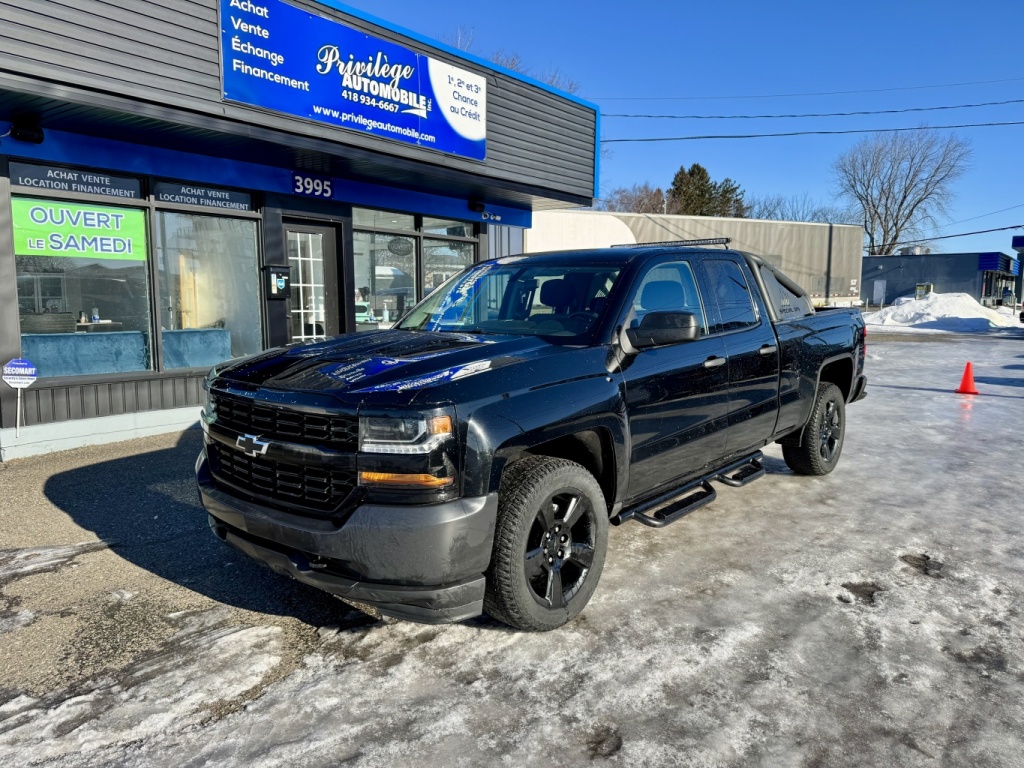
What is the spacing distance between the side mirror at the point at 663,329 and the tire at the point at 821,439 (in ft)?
8.28

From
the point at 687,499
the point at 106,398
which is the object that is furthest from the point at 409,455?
the point at 106,398

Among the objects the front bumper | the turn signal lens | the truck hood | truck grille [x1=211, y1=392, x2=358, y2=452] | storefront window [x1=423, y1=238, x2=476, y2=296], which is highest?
storefront window [x1=423, y1=238, x2=476, y2=296]

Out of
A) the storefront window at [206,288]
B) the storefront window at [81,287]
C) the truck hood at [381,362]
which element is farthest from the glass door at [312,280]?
the truck hood at [381,362]

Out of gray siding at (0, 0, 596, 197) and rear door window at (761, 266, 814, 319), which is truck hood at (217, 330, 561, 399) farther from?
gray siding at (0, 0, 596, 197)

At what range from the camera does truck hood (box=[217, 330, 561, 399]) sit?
3051 mm

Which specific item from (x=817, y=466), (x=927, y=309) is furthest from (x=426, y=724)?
(x=927, y=309)

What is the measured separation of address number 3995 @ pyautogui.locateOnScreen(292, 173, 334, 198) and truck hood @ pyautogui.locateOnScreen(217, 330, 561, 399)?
6176mm

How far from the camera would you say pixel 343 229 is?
33.9 ft

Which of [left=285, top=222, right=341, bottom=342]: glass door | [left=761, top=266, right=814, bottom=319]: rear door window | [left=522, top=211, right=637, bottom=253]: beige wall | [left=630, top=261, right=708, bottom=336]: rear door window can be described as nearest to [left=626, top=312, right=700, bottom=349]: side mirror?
[left=630, top=261, right=708, bottom=336]: rear door window

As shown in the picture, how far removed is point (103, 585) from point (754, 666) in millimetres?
3442

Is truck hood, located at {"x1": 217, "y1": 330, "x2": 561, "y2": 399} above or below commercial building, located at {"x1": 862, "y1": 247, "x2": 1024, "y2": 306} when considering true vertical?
below

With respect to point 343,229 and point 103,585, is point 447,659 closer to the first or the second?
point 103,585

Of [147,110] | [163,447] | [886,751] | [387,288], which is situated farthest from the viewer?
[387,288]

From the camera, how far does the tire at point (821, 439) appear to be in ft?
19.4
